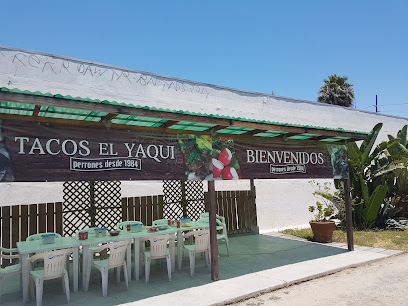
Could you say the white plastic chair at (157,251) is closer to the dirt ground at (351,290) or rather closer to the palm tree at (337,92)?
the dirt ground at (351,290)

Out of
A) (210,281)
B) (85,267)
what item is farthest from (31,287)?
(210,281)

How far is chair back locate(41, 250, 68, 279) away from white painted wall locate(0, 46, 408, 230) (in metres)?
3.50

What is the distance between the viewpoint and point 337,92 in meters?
23.4

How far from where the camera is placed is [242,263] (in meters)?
6.19

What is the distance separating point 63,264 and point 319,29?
9.76 m

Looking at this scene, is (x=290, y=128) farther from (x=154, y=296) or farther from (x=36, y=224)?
(x=36, y=224)

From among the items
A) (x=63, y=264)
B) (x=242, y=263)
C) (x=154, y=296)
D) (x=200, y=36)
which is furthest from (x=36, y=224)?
(x=200, y=36)

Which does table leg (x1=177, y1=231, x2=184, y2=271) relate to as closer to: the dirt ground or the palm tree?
the dirt ground

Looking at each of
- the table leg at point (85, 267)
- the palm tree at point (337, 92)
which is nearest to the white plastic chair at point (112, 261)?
the table leg at point (85, 267)

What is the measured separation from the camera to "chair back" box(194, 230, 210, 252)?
5.68 m

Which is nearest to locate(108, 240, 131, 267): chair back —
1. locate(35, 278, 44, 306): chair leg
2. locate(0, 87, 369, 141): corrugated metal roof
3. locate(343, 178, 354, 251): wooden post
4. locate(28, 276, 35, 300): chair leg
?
locate(35, 278, 44, 306): chair leg

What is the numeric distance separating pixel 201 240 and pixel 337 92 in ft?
68.9

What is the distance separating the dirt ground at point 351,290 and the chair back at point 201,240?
1500 mm

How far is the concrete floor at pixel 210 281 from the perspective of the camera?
4.39 metres
